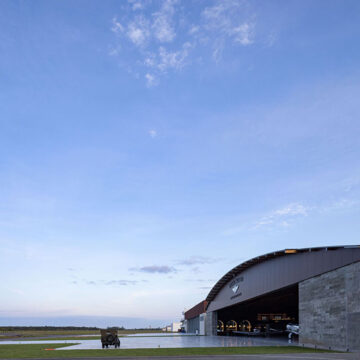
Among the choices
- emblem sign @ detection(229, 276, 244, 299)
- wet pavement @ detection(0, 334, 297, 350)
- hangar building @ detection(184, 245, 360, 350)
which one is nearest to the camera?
hangar building @ detection(184, 245, 360, 350)

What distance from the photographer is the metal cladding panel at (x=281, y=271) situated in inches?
1461

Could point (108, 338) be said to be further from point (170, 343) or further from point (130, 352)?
point (170, 343)

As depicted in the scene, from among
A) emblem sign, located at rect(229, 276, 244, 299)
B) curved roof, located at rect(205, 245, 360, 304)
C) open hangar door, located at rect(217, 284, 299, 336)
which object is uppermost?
curved roof, located at rect(205, 245, 360, 304)

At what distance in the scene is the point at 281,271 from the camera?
4666cm

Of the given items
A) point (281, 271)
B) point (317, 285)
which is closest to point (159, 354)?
point (317, 285)

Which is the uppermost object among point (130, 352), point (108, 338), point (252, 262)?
point (252, 262)

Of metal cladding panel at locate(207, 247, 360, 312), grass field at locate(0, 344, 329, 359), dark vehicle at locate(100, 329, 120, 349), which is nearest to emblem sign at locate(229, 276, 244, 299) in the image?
metal cladding panel at locate(207, 247, 360, 312)

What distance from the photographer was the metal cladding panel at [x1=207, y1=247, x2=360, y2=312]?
122 ft

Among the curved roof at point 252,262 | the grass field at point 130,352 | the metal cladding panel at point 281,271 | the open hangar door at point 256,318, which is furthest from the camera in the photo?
the open hangar door at point 256,318

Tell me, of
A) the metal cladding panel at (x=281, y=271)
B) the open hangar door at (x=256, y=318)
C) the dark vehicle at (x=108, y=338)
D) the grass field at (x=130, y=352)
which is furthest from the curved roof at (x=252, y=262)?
→ the dark vehicle at (x=108, y=338)

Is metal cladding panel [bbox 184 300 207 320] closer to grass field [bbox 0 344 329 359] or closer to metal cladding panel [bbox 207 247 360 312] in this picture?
metal cladding panel [bbox 207 247 360 312]

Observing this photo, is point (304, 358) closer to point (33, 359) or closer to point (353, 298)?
point (353, 298)

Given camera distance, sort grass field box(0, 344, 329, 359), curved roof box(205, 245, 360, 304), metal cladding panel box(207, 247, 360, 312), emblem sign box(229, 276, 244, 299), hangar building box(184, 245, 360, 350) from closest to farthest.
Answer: grass field box(0, 344, 329, 359)
hangar building box(184, 245, 360, 350)
metal cladding panel box(207, 247, 360, 312)
curved roof box(205, 245, 360, 304)
emblem sign box(229, 276, 244, 299)

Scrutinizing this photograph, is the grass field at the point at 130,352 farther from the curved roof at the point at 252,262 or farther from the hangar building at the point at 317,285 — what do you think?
the curved roof at the point at 252,262
